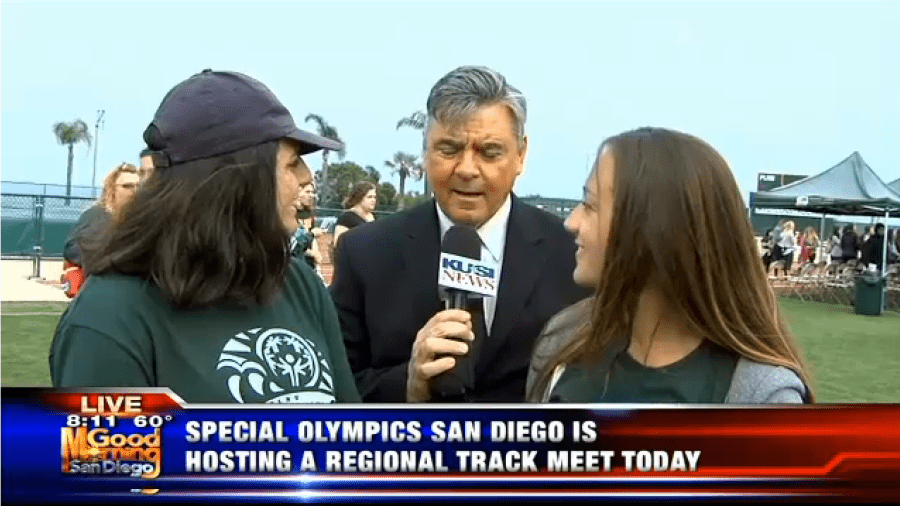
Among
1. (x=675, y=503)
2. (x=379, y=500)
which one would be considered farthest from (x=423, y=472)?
(x=675, y=503)

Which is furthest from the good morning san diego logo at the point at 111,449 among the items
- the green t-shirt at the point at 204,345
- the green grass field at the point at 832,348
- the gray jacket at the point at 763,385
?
the green grass field at the point at 832,348

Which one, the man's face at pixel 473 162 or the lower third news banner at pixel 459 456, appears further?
the man's face at pixel 473 162

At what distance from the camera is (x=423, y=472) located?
1548 mm

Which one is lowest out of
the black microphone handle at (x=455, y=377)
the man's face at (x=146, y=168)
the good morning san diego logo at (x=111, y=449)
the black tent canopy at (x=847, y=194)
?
the good morning san diego logo at (x=111, y=449)

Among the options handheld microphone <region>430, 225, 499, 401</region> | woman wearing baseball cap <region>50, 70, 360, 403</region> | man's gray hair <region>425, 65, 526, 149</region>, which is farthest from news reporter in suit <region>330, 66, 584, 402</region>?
woman wearing baseball cap <region>50, 70, 360, 403</region>

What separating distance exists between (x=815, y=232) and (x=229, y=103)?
12.3m

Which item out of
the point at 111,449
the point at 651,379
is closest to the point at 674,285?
the point at 651,379

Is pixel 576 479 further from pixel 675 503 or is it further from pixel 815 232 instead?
pixel 815 232

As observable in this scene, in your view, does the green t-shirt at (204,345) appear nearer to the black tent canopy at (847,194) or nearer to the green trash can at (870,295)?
the black tent canopy at (847,194)

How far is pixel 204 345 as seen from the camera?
4.35ft

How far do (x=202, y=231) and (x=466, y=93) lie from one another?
2.16 ft

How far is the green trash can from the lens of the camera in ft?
34.9

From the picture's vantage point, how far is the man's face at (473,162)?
175cm

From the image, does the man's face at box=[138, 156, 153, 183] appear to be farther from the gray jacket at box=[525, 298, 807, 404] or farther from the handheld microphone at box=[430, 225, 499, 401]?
the gray jacket at box=[525, 298, 807, 404]
